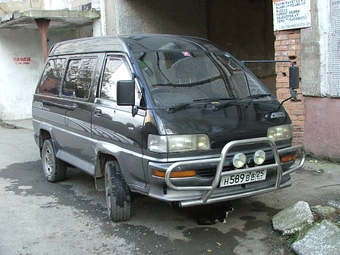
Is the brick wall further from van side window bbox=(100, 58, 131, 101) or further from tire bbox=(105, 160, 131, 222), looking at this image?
tire bbox=(105, 160, 131, 222)

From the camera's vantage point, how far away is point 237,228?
4832 mm

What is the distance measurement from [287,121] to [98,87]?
7.41 ft

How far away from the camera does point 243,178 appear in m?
4.41

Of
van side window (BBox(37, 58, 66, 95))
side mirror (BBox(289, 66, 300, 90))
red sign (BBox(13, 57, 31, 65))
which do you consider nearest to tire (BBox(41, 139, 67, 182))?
van side window (BBox(37, 58, 66, 95))

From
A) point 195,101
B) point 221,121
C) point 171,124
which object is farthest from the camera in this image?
point 195,101

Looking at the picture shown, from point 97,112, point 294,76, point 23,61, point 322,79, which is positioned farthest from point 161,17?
point 294,76

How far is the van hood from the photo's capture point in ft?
14.0

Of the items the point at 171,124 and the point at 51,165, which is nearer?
the point at 171,124

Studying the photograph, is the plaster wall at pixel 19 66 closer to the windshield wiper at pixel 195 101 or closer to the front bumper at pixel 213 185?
the windshield wiper at pixel 195 101

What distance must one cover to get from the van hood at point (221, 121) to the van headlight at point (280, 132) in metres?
0.05

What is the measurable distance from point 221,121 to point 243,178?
61 cm

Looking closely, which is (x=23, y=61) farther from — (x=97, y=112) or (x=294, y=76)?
(x=294, y=76)

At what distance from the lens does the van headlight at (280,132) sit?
4.68 m

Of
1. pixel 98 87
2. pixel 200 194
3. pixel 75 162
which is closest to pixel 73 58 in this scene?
pixel 98 87
